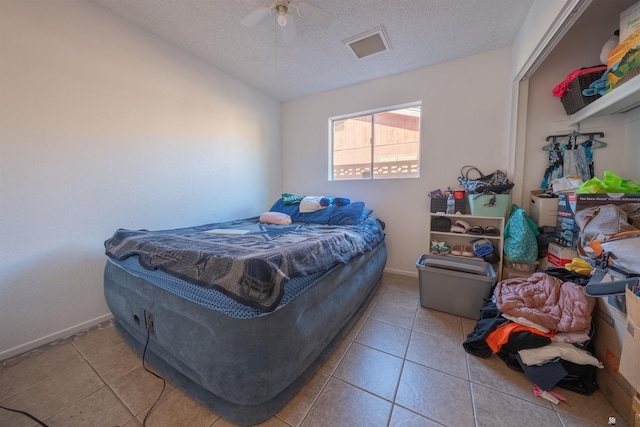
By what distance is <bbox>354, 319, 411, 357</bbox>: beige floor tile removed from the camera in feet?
4.83

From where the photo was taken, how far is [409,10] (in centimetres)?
176

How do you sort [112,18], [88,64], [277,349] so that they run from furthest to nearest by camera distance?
1. [112,18]
2. [88,64]
3. [277,349]

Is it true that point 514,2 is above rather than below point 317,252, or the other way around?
above

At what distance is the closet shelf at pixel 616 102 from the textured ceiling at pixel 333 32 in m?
0.92

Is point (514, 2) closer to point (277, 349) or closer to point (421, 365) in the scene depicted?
point (421, 365)

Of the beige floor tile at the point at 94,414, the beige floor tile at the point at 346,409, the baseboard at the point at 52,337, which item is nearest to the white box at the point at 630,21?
the beige floor tile at the point at 346,409

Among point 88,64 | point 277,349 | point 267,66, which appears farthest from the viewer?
point 267,66

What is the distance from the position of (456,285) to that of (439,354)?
2.05ft

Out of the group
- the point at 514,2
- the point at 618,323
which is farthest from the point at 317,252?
the point at 514,2

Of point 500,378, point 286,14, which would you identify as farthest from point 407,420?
point 286,14

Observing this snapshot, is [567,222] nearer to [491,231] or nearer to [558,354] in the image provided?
[491,231]

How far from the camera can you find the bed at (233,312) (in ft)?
3.02

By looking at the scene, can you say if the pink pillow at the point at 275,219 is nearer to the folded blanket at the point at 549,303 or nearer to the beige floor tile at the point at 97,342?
the beige floor tile at the point at 97,342

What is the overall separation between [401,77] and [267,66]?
1.61m
